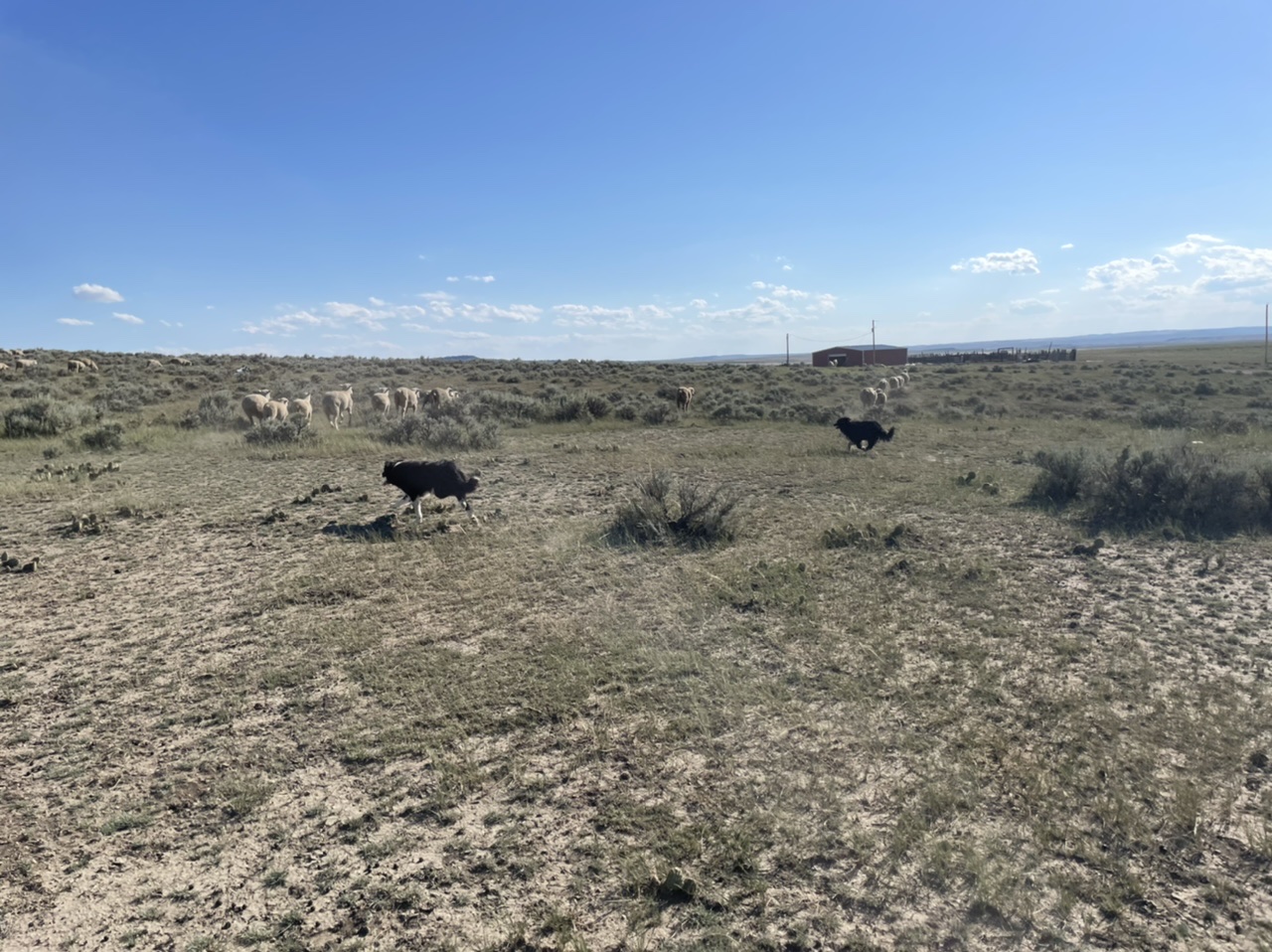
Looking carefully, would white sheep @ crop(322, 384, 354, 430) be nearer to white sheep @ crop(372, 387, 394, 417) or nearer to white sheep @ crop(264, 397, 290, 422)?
white sheep @ crop(372, 387, 394, 417)

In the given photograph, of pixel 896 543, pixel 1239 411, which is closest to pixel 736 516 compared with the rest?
pixel 896 543

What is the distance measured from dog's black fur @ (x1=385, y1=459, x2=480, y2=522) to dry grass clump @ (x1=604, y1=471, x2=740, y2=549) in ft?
7.16

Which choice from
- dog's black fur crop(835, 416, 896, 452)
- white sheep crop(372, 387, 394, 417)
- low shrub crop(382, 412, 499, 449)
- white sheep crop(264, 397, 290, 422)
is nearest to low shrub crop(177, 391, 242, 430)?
white sheep crop(264, 397, 290, 422)

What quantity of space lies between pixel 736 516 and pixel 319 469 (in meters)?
8.40

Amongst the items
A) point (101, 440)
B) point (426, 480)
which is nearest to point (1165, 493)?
point (426, 480)

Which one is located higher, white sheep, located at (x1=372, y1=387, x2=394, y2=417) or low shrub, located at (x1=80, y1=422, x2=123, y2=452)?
white sheep, located at (x1=372, y1=387, x2=394, y2=417)

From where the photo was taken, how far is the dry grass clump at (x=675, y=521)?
8.55 metres

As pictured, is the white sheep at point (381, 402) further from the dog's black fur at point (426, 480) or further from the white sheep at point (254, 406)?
the dog's black fur at point (426, 480)

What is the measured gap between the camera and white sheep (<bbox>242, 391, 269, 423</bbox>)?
18250 millimetres

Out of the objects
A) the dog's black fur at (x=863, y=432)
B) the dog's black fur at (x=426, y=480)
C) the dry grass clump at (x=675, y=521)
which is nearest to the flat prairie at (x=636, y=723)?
the dry grass clump at (x=675, y=521)

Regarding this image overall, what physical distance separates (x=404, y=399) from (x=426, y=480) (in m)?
13.3

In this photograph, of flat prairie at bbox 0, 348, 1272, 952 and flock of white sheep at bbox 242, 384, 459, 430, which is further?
flock of white sheep at bbox 242, 384, 459, 430

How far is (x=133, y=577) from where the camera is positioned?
7.09 meters

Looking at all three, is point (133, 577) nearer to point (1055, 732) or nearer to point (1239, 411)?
point (1055, 732)
